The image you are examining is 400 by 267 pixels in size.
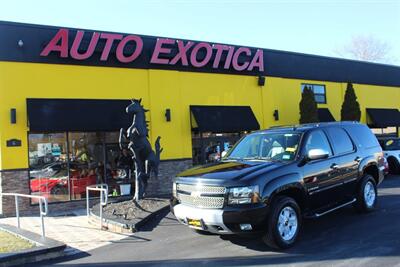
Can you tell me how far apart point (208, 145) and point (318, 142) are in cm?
1012

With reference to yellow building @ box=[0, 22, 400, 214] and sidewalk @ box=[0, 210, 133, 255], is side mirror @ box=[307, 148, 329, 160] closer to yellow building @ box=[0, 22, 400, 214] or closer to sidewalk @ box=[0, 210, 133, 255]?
sidewalk @ box=[0, 210, 133, 255]

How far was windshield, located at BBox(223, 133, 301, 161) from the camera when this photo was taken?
7840 millimetres

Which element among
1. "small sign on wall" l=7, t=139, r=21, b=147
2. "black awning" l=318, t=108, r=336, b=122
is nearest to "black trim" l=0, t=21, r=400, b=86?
"black awning" l=318, t=108, r=336, b=122

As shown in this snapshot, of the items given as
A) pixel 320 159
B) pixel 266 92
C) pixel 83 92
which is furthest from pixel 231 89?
pixel 320 159

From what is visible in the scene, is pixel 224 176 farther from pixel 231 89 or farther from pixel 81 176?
pixel 231 89

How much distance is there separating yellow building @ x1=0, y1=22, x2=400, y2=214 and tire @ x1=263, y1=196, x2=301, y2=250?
9191mm

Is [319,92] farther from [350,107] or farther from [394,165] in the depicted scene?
[394,165]

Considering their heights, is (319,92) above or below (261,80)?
below

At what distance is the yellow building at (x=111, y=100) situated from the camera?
1409 centimetres

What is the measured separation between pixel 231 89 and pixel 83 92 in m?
6.49

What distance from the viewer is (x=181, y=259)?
692 cm

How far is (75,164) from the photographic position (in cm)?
1500

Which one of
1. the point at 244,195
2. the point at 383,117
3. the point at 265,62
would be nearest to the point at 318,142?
the point at 244,195

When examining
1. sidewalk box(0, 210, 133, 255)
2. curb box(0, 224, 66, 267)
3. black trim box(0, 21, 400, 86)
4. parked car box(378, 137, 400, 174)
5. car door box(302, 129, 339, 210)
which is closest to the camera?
curb box(0, 224, 66, 267)
